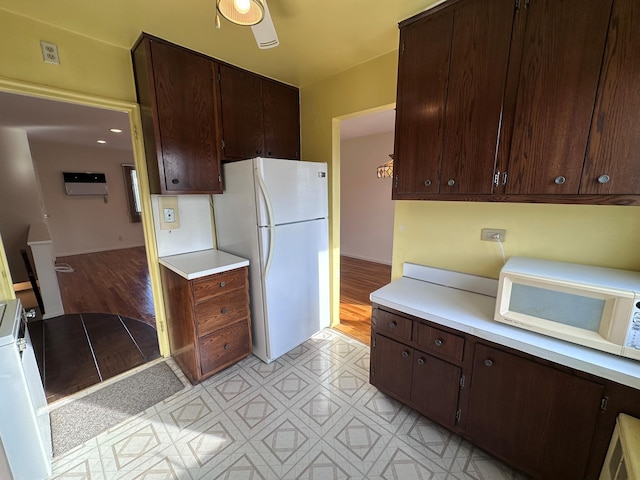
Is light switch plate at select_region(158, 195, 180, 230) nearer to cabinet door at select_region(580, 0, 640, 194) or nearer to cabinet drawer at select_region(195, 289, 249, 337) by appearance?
cabinet drawer at select_region(195, 289, 249, 337)

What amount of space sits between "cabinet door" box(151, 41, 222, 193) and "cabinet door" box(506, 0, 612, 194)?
1953 millimetres

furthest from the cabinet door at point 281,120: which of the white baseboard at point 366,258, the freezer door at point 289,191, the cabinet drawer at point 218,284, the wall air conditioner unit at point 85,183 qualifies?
the wall air conditioner unit at point 85,183

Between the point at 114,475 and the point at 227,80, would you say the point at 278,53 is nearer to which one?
the point at 227,80

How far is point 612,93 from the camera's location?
40.8 inches

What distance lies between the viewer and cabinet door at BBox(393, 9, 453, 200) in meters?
1.44

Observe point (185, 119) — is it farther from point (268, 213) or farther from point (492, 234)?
point (492, 234)

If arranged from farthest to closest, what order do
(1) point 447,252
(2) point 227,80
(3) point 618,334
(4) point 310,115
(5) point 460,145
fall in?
(4) point 310,115 < (2) point 227,80 < (1) point 447,252 < (5) point 460,145 < (3) point 618,334

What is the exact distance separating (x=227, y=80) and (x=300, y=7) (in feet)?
3.08

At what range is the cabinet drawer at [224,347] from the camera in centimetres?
205

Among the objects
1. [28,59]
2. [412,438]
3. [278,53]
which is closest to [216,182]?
[278,53]

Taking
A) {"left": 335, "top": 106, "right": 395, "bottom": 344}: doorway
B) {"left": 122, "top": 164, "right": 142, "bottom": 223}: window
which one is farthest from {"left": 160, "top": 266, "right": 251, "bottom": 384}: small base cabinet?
{"left": 122, "top": 164, "right": 142, "bottom": 223}: window

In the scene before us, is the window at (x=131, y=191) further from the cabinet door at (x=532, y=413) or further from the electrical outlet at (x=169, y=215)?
the cabinet door at (x=532, y=413)

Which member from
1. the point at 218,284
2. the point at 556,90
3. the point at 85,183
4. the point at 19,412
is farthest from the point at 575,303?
the point at 85,183

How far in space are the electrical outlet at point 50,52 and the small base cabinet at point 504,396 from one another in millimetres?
2552
